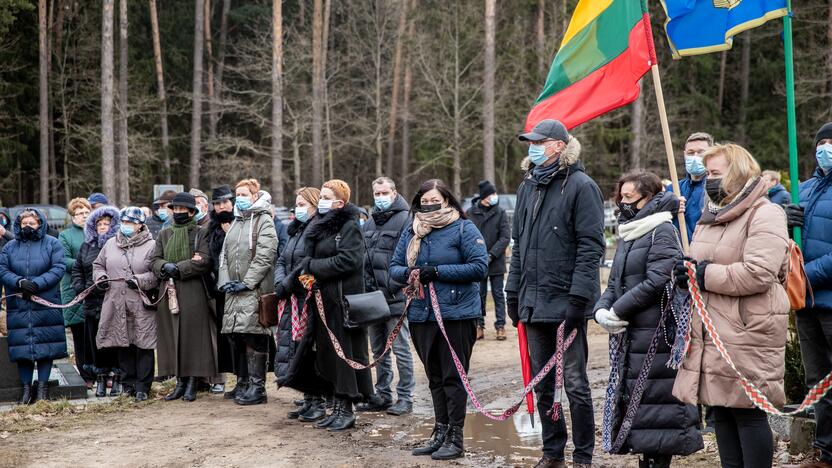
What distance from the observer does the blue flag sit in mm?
6492

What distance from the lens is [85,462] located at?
717 centimetres

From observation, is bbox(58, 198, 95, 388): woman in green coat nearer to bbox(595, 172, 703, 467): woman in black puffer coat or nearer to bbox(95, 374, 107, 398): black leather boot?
bbox(95, 374, 107, 398): black leather boot

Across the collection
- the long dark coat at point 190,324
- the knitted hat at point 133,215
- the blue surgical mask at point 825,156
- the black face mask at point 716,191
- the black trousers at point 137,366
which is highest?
the blue surgical mask at point 825,156

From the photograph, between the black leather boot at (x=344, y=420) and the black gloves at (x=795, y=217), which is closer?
the black gloves at (x=795, y=217)

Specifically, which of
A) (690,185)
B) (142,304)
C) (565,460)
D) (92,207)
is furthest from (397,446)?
(92,207)

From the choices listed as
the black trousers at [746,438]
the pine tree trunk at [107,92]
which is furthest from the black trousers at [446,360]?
the pine tree trunk at [107,92]

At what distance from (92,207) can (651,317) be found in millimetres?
8235

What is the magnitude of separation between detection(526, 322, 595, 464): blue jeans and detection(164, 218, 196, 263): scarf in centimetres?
462

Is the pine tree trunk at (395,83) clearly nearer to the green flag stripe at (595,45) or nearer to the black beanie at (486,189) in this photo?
the black beanie at (486,189)

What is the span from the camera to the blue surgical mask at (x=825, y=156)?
19.7 feet

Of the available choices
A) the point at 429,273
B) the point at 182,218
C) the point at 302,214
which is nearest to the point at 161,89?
the point at 182,218

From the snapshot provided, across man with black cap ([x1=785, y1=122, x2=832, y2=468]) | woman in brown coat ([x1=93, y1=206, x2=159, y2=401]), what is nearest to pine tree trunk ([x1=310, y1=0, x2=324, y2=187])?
woman in brown coat ([x1=93, y1=206, x2=159, y2=401])

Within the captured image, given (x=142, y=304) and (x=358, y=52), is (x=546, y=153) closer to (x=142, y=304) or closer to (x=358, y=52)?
(x=142, y=304)

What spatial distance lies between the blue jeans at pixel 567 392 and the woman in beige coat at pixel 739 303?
3.74ft
